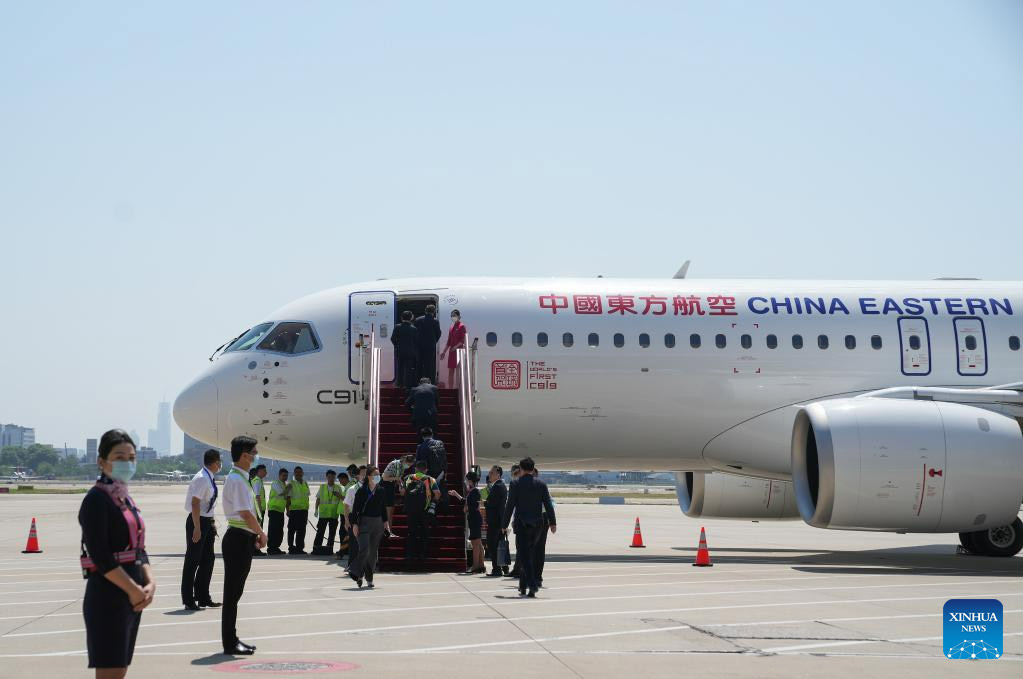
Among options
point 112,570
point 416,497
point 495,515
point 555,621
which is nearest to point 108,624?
point 112,570

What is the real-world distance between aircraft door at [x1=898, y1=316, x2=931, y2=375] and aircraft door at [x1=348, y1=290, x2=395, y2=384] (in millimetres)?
9207

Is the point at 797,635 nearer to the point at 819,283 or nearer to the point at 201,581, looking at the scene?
the point at 201,581

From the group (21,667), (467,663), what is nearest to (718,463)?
(467,663)

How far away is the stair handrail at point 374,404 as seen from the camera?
17562mm

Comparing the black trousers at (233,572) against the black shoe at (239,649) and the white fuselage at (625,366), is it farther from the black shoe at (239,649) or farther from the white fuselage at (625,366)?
the white fuselage at (625,366)

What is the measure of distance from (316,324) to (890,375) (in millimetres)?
10291

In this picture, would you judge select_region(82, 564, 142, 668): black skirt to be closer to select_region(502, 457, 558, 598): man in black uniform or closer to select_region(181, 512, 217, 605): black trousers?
select_region(181, 512, 217, 605): black trousers

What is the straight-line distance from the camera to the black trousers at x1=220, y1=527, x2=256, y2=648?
8977 millimetres

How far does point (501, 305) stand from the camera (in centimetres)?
2030

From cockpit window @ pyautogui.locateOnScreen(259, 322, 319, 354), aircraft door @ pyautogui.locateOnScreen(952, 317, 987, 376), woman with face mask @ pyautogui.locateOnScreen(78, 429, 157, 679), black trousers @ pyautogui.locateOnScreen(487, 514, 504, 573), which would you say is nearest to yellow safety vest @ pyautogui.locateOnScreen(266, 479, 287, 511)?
cockpit window @ pyautogui.locateOnScreen(259, 322, 319, 354)

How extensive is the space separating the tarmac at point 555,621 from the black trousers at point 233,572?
249 mm

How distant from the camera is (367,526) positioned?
14.1m

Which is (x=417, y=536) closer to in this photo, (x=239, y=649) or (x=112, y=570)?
(x=239, y=649)

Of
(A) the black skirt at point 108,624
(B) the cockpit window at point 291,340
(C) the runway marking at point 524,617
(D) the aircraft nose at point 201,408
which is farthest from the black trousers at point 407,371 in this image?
(A) the black skirt at point 108,624
